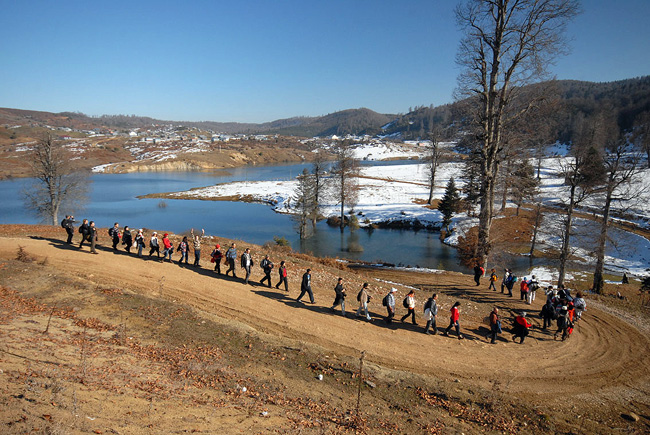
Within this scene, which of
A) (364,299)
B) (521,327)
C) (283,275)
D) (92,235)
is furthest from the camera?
(92,235)

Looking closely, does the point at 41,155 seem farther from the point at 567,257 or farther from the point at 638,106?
the point at 638,106

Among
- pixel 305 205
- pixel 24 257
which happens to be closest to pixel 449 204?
pixel 305 205

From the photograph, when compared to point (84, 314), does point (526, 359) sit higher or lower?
lower

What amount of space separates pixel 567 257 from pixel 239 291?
21144 mm

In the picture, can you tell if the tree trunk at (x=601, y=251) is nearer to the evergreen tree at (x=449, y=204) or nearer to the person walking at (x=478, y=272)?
the person walking at (x=478, y=272)

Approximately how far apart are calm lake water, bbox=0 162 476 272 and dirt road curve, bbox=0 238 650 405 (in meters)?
19.0

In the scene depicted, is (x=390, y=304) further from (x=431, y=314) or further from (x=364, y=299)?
(x=431, y=314)

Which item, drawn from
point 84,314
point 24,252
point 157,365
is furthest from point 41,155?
point 157,365

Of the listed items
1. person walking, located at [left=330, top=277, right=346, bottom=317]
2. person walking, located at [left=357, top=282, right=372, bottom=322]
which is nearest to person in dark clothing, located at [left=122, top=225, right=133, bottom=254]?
person walking, located at [left=330, top=277, right=346, bottom=317]

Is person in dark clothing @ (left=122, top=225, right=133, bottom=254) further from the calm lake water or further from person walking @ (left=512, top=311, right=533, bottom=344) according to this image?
the calm lake water

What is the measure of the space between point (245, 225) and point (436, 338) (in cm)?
4336

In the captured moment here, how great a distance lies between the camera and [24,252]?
59.3 feet

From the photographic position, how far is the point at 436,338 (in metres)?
13.8

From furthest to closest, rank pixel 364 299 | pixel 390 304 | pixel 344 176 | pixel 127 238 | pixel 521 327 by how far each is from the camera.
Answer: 1. pixel 344 176
2. pixel 127 238
3. pixel 364 299
4. pixel 390 304
5. pixel 521 327
